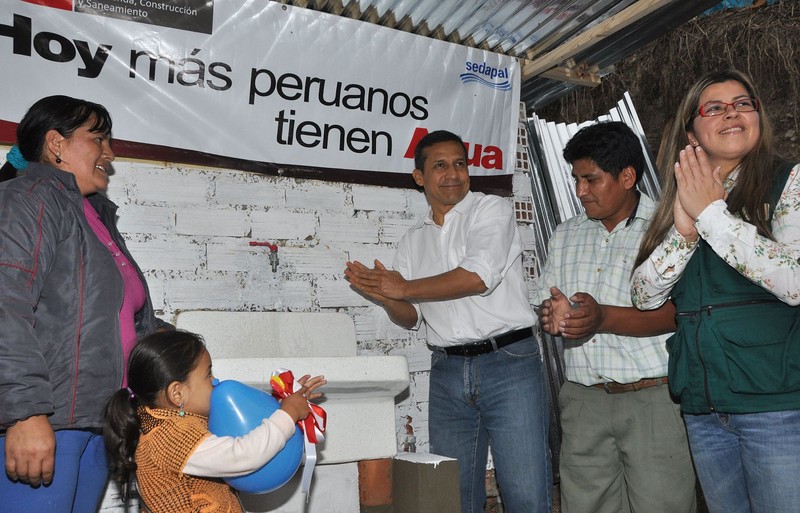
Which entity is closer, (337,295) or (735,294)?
(735,294)

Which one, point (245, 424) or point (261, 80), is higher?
point (261, 80)

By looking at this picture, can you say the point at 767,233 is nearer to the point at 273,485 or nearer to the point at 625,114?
the point at 273,485

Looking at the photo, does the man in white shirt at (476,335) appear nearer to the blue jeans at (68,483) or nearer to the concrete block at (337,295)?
the concrete block at (337,295)

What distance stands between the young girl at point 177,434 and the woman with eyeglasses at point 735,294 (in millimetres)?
1053

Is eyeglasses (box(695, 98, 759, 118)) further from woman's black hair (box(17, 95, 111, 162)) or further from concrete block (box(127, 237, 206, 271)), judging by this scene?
concrete block (box(127, 237, 206, 271))

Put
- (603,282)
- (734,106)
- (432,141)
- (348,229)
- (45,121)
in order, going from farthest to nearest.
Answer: (348,229) < (432,141) < (603,282) < (45,121) < (734,106)

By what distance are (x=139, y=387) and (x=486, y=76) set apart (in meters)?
2.62

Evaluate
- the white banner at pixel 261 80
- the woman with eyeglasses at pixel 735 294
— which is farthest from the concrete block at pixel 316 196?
the woman with eyeglasses at pixel 735 294

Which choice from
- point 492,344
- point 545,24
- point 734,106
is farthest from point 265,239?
point 734,106

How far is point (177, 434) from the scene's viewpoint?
5.82 feet

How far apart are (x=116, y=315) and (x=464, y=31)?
245 centimetres

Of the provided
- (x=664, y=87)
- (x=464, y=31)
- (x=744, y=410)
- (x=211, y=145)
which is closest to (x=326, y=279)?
(x=211, y=145)

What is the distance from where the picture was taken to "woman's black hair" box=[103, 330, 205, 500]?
1.81 metres

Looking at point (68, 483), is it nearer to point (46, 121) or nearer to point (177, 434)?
point (177, 434)
